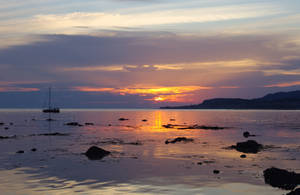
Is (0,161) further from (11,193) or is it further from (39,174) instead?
(11,193)

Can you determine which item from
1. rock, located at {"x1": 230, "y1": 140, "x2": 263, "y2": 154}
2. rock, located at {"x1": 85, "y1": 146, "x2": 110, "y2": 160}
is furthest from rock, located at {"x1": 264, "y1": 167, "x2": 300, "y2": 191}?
rock, located at {"x1": 85, "y1": 146, "x2": 110, "y2": 160}

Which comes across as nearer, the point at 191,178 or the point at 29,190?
the point at 29,190

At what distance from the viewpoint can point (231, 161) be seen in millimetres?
38469

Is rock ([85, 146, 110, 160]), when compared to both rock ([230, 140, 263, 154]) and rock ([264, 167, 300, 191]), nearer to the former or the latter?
rock ([230, 140, 263, 154])

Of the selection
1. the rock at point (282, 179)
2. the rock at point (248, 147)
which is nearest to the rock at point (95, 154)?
the rock at point (248, 147)

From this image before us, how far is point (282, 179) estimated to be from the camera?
27.2 m

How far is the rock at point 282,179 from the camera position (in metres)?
26.4

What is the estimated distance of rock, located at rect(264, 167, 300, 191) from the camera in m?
26.4

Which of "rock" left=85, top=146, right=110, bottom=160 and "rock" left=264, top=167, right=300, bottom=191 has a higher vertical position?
"rock" left=85, top=146, right=110, bottom=160

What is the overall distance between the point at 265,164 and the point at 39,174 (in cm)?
2441

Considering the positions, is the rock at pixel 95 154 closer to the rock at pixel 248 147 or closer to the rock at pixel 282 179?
the rock at pixel 248 147

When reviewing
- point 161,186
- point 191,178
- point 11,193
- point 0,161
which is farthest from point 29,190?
point 0,161

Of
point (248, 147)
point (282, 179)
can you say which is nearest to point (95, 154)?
point (248, 147)

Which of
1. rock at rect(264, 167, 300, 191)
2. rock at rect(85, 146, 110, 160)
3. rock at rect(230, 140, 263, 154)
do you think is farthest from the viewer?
rock at rect(230, 140, 263, 154)
